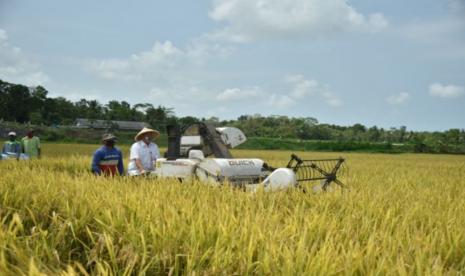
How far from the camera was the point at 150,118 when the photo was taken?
86.4 meters

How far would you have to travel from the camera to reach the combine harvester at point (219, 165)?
6.38 m

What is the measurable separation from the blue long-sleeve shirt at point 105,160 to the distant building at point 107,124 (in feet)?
228

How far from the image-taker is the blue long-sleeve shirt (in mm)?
7914

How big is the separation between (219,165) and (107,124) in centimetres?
7505

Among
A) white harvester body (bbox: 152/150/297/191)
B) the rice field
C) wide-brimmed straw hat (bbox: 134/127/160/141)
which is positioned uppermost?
wide-brimmed straw hat (bbox: 134/127/160/141)

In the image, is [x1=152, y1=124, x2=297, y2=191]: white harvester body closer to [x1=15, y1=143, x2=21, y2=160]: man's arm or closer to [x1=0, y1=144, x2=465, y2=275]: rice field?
[x1=0, y1=144, x2=465, y2=275]: rice field

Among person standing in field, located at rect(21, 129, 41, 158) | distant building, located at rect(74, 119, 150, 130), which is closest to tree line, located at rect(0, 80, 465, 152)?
distant building, located at rect(74, 119, 150, 130)

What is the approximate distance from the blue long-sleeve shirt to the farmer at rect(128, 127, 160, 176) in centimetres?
34

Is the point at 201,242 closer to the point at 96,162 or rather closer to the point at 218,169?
the point at 218,169

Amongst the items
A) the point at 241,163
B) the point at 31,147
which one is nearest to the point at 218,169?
the point at 241,163

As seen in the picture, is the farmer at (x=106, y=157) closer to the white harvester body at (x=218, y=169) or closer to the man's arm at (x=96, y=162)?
the man's arm at (x=96, y=162)

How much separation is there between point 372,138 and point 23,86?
7954 centimetres

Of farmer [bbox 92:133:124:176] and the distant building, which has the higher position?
the distant building

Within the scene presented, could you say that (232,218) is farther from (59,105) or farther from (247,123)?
(247,123)
